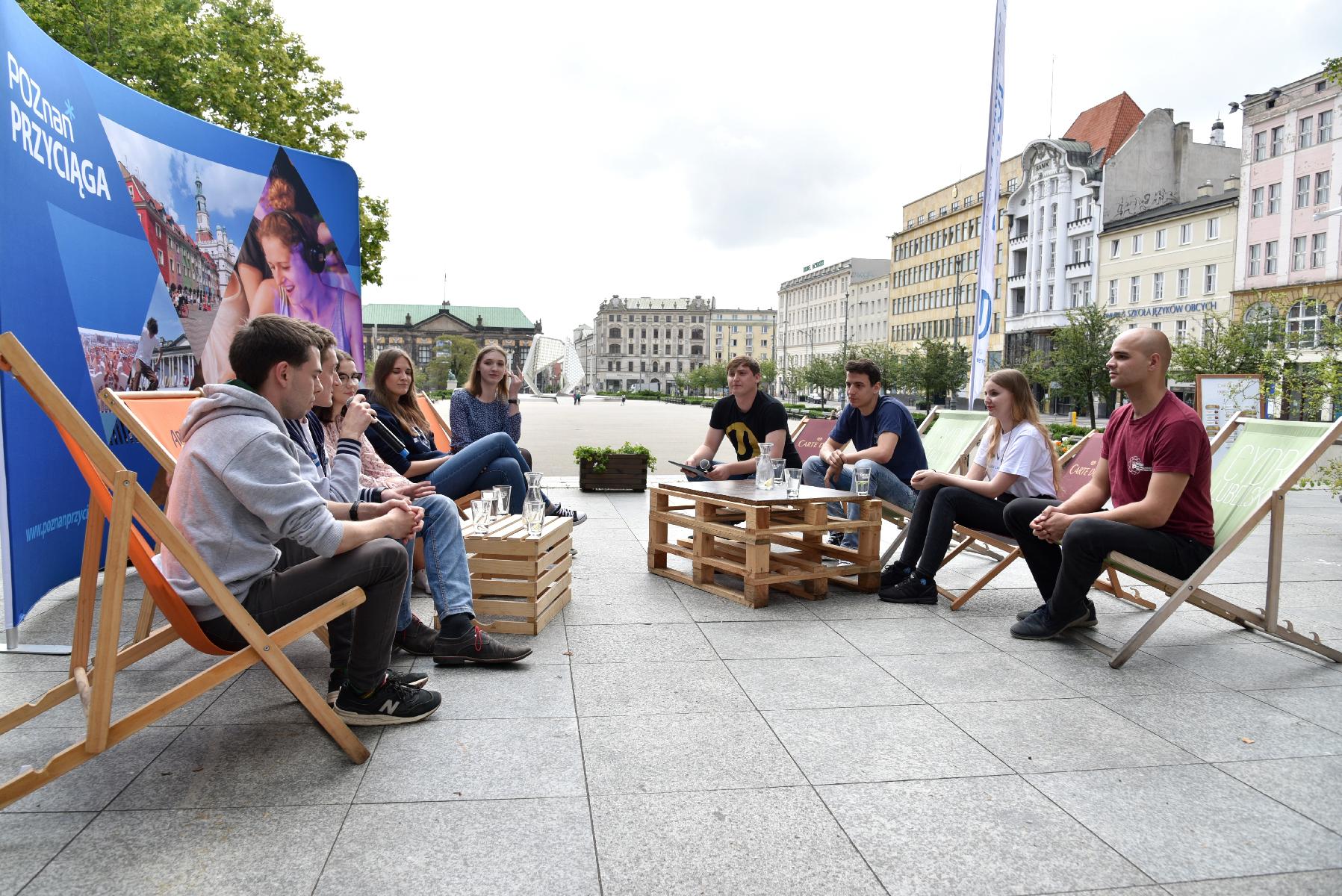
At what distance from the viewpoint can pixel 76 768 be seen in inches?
109

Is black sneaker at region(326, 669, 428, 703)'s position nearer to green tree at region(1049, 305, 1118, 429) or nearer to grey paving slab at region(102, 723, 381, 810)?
grey paving slab at region(102, 723, 381, 810)

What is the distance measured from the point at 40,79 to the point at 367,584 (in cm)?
327

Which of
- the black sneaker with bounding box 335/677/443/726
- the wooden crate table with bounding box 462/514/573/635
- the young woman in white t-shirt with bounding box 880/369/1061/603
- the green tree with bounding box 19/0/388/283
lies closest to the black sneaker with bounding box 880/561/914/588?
the young woman in white t-shirt with bounding box 880/369/1061/603

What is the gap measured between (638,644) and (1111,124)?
64668 millimetres

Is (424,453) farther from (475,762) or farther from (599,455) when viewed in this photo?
(599,455)

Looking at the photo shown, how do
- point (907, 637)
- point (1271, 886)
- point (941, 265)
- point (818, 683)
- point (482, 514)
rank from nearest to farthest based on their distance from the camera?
point (1271, 886) → point (818, 683) → point (907, 637) → point (482, 514) → point (941, 265)

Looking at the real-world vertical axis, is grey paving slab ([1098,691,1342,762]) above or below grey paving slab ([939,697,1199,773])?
below

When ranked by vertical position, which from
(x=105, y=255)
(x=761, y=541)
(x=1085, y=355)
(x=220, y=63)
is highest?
(x=220, y=63)

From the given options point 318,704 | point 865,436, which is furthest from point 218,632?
point 865,436

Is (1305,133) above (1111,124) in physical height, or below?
below

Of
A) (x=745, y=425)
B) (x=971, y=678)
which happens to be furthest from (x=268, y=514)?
(x=745, y=425)

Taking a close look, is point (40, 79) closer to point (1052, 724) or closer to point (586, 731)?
point (586, 731)

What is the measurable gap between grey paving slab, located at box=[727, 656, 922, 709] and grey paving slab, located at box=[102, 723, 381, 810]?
4.78ft

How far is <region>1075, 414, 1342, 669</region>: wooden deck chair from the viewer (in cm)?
394
